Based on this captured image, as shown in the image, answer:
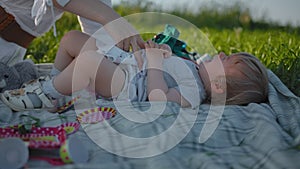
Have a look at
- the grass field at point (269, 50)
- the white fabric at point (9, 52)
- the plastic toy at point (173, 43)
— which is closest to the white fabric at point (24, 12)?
the white fabric at point (9, 52)

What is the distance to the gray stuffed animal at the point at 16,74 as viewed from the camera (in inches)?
74.2

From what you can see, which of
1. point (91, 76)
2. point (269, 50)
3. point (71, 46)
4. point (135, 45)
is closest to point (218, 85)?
point (135, 45)

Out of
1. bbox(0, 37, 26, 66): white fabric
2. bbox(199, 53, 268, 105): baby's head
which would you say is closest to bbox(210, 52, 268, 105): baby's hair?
bbox(199, 53, 268, 105): baby's head

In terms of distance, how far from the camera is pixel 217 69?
1.87m

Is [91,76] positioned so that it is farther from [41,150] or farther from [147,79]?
[41,150]

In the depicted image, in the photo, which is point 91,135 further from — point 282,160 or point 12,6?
point 12,6

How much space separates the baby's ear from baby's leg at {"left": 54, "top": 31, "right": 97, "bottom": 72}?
480mm

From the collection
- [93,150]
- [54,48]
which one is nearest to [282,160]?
[93,150]

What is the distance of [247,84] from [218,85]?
4.2 inches

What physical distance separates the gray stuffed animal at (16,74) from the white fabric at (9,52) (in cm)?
4

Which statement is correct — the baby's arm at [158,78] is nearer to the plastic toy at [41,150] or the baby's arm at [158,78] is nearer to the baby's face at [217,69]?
the baby's face at [217,69]

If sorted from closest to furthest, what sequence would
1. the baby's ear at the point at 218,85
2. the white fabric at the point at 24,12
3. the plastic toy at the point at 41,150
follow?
1. the plastic toy at the point at 41,150
2. the baby's ear at the point at 218,85
3. the white fabric at the point at 24,12

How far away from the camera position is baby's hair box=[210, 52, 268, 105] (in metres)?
1.78

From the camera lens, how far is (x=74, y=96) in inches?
69.3
